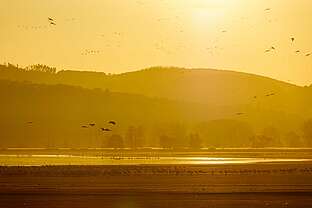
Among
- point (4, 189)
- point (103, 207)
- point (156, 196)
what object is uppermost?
point (4, 189)

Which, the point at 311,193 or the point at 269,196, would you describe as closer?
the point at 269,196

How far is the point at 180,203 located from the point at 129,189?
22325 mm

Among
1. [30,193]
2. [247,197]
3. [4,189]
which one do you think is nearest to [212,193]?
[247,197]

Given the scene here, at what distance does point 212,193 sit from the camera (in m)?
70.4

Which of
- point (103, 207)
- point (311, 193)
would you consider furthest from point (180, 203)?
point (311, 193)

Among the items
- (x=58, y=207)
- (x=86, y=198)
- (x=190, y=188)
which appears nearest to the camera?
(x=58, y=207)

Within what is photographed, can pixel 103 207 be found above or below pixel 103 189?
below

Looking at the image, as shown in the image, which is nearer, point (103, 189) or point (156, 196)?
point (156, 196)

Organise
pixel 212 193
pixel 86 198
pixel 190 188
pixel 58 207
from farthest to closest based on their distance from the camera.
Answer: pixel 190 188, pixel 212 193, pixel 86 198, pixel 58 207

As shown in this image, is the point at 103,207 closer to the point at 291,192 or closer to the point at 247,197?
the point at 247,197

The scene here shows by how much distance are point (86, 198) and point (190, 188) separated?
15.3 m

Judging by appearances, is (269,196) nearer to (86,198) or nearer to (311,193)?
(311,193)

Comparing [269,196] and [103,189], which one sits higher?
[103,189]

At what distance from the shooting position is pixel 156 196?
68250mm
